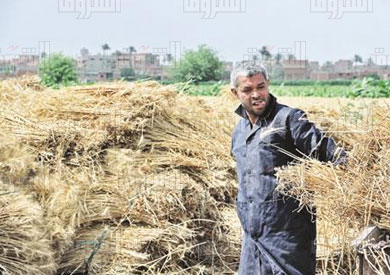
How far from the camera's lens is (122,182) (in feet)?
16.2

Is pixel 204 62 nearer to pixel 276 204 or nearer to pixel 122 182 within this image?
pixel 122 182

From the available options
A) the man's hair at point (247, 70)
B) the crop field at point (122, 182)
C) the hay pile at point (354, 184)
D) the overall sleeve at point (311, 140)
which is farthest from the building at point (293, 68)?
the hay pile at point (354, 184)

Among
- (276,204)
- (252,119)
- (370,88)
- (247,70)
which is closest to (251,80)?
(247,70)

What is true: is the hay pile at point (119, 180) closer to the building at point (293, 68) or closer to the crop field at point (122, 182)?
the crop field at point (122, 182)

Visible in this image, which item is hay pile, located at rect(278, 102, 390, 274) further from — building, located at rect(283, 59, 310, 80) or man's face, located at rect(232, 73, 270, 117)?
building, located at rect(283, 59, 310, 80)

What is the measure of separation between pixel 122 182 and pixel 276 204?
1.90 metres

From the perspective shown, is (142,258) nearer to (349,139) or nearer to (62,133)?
(62,133)

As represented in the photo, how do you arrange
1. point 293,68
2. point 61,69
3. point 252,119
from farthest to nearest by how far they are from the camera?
point 61,69 < point 293,68 < point 252,119

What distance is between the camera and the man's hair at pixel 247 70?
11.1 ft

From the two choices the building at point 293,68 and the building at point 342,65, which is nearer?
the building at point 293,68

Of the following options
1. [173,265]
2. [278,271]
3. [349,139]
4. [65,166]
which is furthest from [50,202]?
[349,139]

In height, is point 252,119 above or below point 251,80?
below

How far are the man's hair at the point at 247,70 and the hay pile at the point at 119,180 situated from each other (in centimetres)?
154

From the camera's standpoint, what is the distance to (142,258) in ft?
14.8
